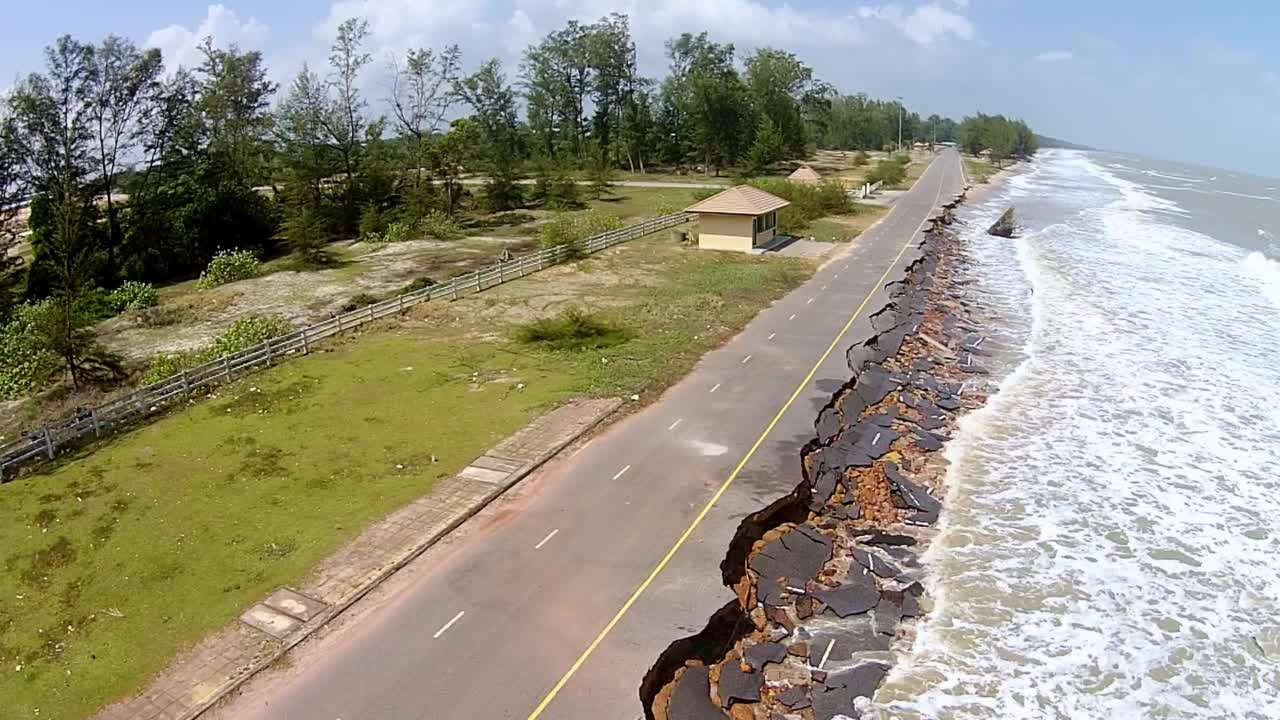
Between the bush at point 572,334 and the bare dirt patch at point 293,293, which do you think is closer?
the bush at point 572,334

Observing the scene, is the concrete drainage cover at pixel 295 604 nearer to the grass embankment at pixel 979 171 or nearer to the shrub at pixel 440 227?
the shrub at pixel 440 227

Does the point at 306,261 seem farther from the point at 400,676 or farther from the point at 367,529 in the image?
the point at 400,676

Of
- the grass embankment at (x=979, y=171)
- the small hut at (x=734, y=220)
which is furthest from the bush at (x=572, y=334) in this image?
the grass embankment at (x=979, y=171)

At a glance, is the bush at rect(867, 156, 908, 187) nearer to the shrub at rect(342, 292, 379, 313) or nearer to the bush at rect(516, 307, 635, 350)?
the shrub at rect(342, 292, 379, 313)

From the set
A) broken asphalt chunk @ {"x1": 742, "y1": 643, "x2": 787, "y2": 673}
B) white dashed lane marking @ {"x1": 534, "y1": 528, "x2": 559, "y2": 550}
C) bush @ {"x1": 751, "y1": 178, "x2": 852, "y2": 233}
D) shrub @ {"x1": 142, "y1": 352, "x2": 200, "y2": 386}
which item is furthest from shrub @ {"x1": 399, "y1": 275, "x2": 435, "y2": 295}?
broken asphalt chunk @ {"x1": 742, "y1": 643, "x2": 787, "y2": 673}

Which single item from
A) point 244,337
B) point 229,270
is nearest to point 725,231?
point 244,337
